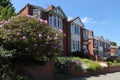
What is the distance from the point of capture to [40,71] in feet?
54.3

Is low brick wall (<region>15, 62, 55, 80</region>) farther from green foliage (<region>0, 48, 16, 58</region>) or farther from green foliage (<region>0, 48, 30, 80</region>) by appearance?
green foliage (<region>0, 48, 16, 58</region>)

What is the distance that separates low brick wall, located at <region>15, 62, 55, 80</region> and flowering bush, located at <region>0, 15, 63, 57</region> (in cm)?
191

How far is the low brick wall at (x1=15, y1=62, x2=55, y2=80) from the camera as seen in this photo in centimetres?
1521

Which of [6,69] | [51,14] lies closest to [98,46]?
[51,14]

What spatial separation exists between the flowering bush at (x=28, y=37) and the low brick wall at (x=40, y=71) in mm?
1914

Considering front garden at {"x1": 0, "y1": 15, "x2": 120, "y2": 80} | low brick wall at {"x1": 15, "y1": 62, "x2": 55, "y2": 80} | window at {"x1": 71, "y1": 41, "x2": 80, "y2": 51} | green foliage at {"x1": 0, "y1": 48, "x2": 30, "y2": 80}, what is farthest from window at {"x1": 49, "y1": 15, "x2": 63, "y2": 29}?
green foliage at {"x1": 0, "y1": 48, "x2": 30, "y2": 80}

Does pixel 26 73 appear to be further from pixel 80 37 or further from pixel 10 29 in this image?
pixel 80 37

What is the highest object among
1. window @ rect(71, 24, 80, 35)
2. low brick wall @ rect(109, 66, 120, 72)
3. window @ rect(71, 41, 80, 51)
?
window @ rect(71, 24, 80, 35)

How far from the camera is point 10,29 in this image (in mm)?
13594

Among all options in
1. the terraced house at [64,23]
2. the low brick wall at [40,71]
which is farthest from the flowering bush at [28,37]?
the terraced house at [64,23]

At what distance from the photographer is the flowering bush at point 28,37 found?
13164mm

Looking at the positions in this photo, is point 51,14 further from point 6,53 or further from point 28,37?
point 6,53

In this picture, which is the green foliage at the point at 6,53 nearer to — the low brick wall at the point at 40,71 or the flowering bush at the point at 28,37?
the flowering bush at the point at 28,37

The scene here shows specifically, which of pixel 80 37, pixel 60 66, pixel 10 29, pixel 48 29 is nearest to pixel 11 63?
pixel 10 29
